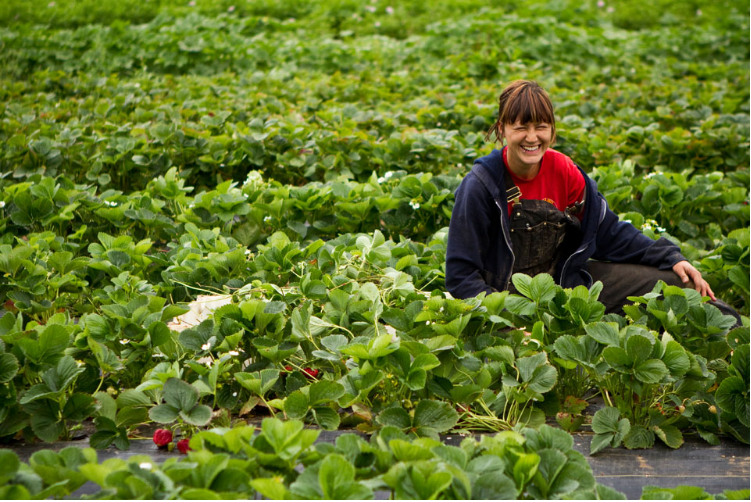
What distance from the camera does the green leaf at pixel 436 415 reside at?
2008 mm

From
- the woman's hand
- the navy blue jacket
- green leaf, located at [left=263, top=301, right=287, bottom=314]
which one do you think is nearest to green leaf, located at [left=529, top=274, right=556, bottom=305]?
the navy blue jacket

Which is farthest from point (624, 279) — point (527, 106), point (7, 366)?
point (7, 366)

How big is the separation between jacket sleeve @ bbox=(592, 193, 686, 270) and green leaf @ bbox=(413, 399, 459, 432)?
1271 mm

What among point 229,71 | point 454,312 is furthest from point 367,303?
point 229,71

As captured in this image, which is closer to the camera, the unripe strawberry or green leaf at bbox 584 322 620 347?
green leaf at bbox 584 322 620 347

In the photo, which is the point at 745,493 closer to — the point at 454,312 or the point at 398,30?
the point at 454,312

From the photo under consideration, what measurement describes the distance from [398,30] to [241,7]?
2953mm

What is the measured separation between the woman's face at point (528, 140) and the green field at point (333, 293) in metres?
0.57

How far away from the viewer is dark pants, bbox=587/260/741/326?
9.32 ft

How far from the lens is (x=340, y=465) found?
1476 mm

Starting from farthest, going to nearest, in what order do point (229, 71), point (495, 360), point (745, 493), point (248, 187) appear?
point (229, 71) → point (248, 187) → point (495, 360) → point (745, 493)

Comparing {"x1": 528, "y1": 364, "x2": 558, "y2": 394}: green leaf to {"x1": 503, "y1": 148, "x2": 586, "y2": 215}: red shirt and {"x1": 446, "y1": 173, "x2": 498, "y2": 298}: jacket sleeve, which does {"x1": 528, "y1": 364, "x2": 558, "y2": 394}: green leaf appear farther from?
{"x1": 503, "y1": 148, "x2": 586, "y2": 215}: red shirt

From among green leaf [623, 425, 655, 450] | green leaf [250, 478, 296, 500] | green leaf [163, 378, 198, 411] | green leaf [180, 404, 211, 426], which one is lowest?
green leaf [623, 425, 655, 450]

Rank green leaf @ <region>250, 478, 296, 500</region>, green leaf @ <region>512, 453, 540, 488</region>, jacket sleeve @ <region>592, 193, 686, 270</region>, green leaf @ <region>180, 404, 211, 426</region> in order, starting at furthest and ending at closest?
jacket sleeve @ <region>592, 193, 686, 270</region> → green leaf @ <region>180, 404, 211, 426</region> → green leaf @ <region>512, 453, 540, 488</region> → green leaf @ <region>250, 478, 296, 500</region>
